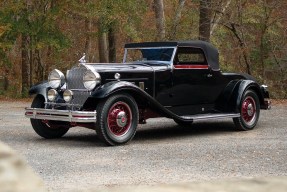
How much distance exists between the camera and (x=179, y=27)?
67.6ft

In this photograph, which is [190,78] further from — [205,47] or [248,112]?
[248,112]

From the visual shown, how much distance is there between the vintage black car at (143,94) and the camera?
26.9ft

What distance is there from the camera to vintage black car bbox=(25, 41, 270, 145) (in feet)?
26.9

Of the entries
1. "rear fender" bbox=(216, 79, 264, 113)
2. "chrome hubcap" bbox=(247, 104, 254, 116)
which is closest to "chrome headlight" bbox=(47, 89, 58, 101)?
"rear fender" bbox=(216, 79, 264, 113)

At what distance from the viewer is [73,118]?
802 cm

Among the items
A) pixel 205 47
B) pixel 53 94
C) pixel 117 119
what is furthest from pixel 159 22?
pixel 117 119

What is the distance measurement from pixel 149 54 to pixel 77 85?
191 centimetres

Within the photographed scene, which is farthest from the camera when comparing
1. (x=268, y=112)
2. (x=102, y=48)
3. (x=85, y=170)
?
(x=102, y=48)

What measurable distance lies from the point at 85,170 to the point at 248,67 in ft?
47.0

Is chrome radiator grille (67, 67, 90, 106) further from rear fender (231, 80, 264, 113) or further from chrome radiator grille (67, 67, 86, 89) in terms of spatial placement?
rear fender (231, 80, 264, 113)

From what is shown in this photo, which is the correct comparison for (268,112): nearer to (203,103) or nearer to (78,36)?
(203,103)

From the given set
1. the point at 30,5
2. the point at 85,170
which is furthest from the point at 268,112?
the point at 30,5

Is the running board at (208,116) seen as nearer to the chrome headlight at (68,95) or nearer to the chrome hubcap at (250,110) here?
the chrome hubcap at (250,110)

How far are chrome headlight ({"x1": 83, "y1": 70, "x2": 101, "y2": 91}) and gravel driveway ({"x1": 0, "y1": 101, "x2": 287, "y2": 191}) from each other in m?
0.95
